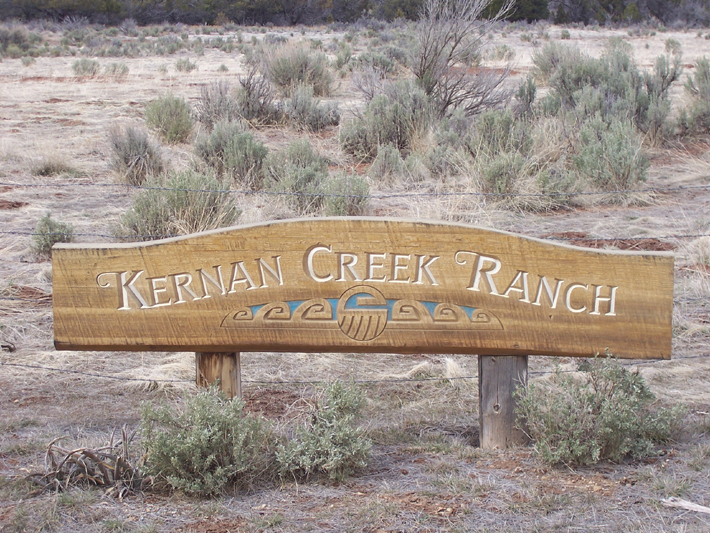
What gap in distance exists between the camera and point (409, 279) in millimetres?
3395

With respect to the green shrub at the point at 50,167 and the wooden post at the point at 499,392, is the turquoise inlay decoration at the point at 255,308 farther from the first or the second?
the green shrub at the point at 50,167

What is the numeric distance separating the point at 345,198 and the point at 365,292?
4448mm

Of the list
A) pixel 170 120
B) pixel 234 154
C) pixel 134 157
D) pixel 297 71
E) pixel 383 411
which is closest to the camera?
pixel 383 411

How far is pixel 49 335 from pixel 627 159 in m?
6.34

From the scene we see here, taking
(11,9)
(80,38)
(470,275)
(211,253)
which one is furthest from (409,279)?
(11,9)

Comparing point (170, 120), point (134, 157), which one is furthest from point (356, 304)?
point (170, 120)

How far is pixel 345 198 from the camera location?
25.5ft

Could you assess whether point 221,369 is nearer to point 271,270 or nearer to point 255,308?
point 255,308

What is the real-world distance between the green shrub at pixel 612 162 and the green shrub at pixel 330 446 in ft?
21.0

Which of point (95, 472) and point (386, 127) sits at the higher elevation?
point (386, 127)

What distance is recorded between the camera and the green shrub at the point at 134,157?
31.5 ft

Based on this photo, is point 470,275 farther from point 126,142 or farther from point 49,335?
point 126,142

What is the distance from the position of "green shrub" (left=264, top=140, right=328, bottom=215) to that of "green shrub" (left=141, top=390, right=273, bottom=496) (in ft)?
14.9

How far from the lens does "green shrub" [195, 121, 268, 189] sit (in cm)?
943
